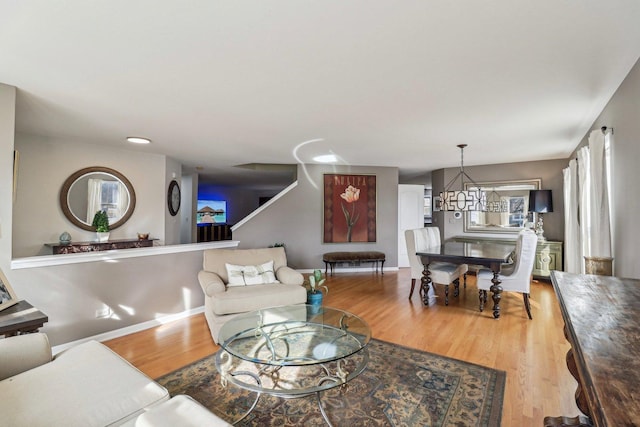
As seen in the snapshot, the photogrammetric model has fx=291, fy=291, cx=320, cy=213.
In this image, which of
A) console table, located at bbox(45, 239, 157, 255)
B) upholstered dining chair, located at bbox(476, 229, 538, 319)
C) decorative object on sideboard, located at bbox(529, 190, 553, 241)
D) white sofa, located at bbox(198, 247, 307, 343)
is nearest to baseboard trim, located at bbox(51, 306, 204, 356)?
white sofa, located at bbox(198, 247, 307, 343)

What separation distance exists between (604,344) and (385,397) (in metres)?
1.47

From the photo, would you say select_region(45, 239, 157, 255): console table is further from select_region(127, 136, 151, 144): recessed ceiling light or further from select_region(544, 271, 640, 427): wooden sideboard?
select_region(544, 271, 640, 427): wooden sideboard

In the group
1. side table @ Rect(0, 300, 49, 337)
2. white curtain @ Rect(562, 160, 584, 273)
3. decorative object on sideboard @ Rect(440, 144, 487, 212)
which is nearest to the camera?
side table @ Rect(0, 300, 49, 337)

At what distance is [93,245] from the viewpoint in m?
4.05

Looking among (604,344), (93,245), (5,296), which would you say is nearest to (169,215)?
(93,245)

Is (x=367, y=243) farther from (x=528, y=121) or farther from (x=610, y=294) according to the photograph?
A: (x=610, y=294)

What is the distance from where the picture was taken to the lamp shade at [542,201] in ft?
17.0

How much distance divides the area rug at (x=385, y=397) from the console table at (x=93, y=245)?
274 centimetres

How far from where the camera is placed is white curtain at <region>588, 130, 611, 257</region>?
2.39 m

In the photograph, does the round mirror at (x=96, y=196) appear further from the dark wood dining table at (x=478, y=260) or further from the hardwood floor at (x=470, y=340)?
the dark wood dining table at (x=478, y=260)

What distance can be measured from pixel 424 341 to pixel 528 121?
2.57m

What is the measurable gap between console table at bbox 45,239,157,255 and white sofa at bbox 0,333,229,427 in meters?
2.77

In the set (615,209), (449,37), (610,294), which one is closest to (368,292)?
(615,209)

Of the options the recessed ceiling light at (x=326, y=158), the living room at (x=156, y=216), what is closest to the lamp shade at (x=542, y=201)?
the living room at (x=156, y=216)
